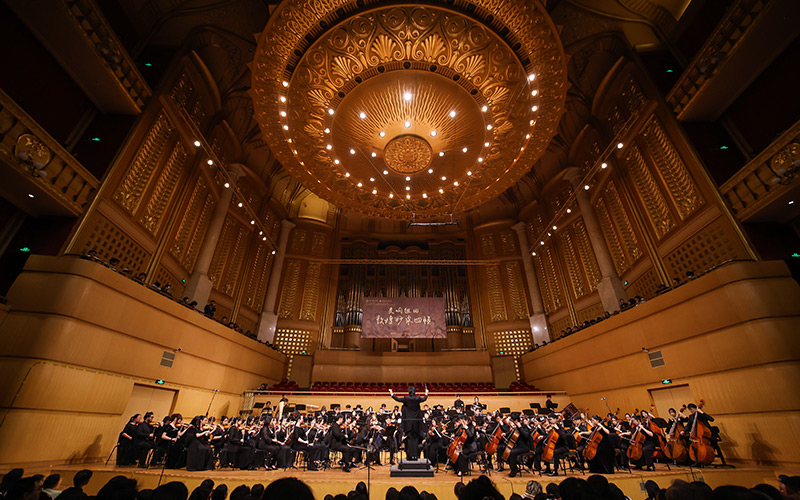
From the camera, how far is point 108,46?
700cm

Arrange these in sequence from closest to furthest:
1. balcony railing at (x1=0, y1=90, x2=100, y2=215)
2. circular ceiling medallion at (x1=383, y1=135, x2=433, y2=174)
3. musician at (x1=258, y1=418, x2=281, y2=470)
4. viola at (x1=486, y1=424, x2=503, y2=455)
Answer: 1. balcony railing at (x1=0, y1=90, x2=100, y2=215)
2. viola at (x1=486, y1=424, x2=503, y2=455)
3. musician at (x1=258, y1=418, x2=281, y2=470)
4. circular ceiling medallion at (x1=383, y1=135, x2=433, y2=174)

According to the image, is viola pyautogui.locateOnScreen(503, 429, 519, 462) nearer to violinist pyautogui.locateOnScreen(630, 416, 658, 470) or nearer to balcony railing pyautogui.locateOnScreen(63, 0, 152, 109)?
violinist pyautogui.locateOnScreen(630, 416, 658, 470)

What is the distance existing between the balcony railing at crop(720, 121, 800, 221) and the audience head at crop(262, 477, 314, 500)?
862 cm

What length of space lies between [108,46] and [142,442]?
25.6 ft

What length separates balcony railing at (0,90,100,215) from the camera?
17.7 feet

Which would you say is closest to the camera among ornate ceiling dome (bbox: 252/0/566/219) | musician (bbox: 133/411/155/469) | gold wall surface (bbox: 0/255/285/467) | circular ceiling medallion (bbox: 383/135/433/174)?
gold wall surface (bbox: 0/255/285/467)

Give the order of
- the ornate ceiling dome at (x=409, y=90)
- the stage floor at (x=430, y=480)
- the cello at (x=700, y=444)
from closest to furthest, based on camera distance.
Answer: the stage floor at (x=430, y=480) < the cello at (x=700, y=444) < the ornate ceiling dome at (x=409, y=90)

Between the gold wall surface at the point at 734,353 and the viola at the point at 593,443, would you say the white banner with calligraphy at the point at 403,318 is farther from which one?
the viola at the point at 593,443

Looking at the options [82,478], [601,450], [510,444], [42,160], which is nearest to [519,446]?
[510,444]

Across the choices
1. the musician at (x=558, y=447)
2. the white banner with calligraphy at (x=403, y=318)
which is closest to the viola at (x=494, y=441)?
the musician at (x=558, y=447)

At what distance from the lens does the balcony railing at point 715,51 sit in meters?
6.36

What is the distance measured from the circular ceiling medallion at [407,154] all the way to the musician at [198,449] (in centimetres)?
718

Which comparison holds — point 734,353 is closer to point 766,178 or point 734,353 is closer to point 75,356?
point 766,178

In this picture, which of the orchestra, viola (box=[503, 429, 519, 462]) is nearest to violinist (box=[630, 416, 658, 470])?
the orchestra
